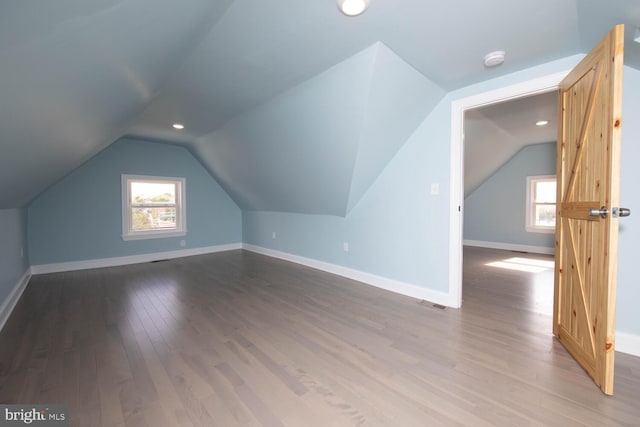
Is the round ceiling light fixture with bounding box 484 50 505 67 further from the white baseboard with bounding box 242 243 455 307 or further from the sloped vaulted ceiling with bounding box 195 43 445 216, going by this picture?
the white baseboard with bounding box 242 243 455 307

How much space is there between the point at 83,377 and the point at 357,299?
2.31 meters

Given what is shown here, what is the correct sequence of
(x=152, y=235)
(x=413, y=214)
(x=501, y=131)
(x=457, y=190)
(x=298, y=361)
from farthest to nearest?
(x=152, y=235)
(x=501, y=131)
(x=413, y=214)
(x=457, y=190)
(x=298, y=361)

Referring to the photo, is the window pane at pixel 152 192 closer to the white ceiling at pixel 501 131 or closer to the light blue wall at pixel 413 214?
the light blue wall at pixel 413 214

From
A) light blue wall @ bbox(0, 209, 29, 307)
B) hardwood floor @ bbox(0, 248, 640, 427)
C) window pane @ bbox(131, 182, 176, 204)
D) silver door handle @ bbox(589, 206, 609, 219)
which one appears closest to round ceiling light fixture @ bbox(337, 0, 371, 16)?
silver door handle @ bbox(589, 206, 609, 219)

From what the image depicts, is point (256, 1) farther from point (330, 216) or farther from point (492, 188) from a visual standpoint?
point (492, 188)

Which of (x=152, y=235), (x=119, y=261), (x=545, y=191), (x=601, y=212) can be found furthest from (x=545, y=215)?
(x=119, y=261)

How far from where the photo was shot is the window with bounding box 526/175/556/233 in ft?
18.4

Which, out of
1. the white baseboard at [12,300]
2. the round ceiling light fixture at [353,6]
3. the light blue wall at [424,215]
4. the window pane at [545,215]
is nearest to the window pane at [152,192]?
the white baseboard at [12,300]

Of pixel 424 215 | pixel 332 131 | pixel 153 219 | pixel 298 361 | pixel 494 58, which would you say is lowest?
pixel 298 361

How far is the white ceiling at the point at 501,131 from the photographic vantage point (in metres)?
3.58

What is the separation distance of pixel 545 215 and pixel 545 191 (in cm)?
51

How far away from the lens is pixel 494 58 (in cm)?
209

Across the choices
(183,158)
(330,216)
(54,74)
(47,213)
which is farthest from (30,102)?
(183,158)

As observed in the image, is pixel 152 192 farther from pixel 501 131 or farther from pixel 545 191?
pixel 545 191
